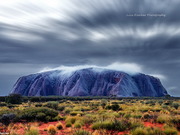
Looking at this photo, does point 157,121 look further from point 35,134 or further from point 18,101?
point 18,101

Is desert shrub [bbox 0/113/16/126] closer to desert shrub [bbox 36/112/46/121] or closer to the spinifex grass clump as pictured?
desert shrub [bbox 36/112/46/121]

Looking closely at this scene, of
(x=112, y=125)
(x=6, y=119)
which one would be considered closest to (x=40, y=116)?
(x=6, y=119)

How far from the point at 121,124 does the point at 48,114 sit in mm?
12464

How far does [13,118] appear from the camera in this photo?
2367 centimetres

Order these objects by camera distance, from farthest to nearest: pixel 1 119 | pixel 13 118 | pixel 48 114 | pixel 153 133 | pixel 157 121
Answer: pixel 48 114
pixel 13 118
pixel 1 119
pixel 157 121
pixel 153 133

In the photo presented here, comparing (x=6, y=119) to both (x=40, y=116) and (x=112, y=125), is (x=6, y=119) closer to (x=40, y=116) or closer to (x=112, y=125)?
(x=40, y=116)

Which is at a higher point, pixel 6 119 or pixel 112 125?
pixel 112 125

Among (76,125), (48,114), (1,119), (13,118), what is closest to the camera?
(76,125)

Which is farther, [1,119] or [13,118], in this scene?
[13,118]

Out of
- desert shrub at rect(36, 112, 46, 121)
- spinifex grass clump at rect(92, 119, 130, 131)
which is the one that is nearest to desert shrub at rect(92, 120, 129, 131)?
spinifex grass clump at rect(92, 119, 130, 131)

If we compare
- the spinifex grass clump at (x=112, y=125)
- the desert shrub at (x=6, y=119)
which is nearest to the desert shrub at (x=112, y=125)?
the spinifex grass clump at (x=112, y=125)

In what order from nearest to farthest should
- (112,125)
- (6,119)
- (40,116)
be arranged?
(112,125) → (6,119) → (40,116)

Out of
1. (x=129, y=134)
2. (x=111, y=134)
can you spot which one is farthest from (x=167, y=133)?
(x=111, y=134)

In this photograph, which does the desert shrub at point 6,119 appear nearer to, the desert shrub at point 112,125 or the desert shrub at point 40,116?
the desert shrub at point 40,116
